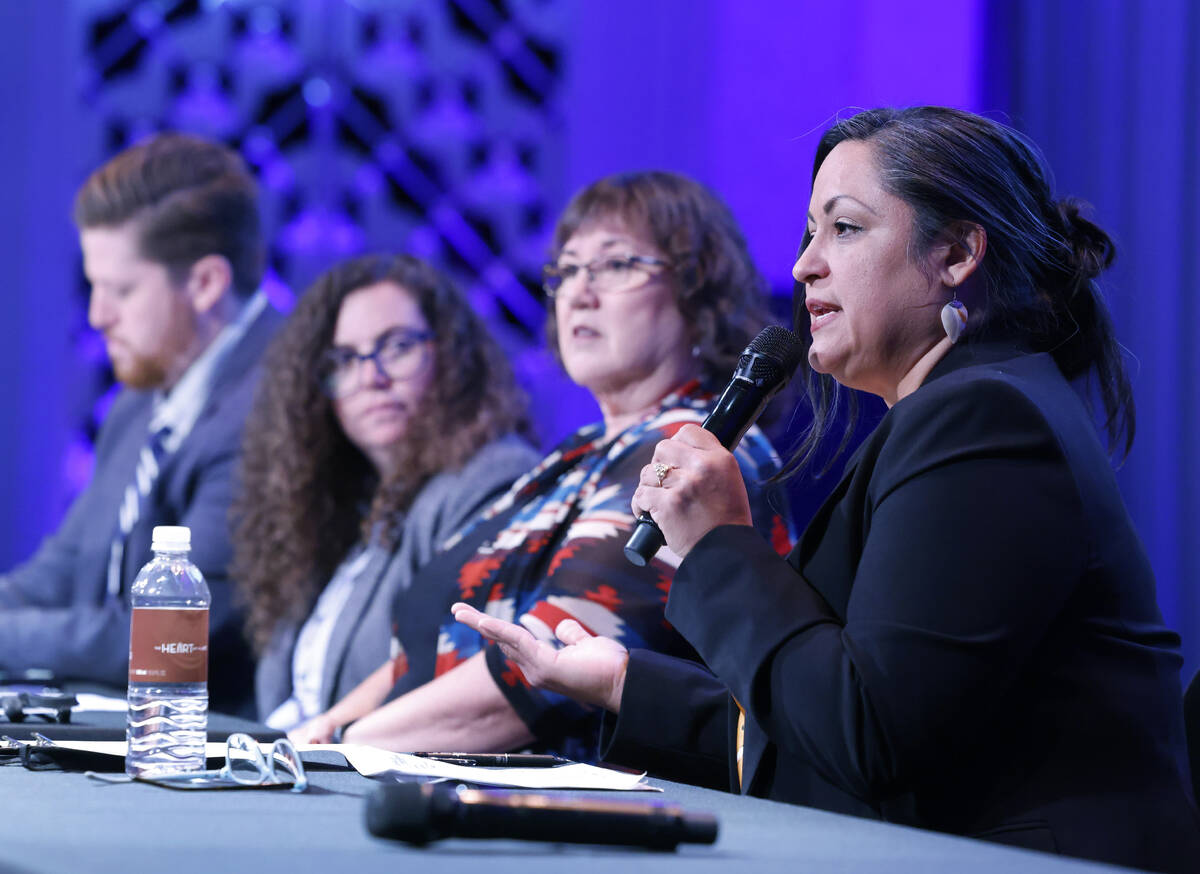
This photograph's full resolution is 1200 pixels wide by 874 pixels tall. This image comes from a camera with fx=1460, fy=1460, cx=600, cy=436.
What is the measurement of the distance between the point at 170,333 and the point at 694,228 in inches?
65.3

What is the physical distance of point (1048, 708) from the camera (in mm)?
1135

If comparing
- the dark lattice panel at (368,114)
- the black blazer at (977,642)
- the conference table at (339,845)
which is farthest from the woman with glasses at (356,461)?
the dark lattice panel at (368,114)

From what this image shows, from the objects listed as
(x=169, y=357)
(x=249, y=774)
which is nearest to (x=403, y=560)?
(x=169, y=357)

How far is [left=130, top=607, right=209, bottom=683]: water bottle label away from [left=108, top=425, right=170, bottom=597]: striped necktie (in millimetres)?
2019

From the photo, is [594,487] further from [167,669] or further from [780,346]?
[167,669]

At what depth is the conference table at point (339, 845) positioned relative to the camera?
777mm

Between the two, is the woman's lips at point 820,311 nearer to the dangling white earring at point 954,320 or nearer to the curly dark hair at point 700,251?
the dangling white earring at point 954,320

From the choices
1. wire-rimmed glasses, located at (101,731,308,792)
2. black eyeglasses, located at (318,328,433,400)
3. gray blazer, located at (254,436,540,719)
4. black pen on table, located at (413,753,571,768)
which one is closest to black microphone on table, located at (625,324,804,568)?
black pen on table, located at (413,753,571,768)

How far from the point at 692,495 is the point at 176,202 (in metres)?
2.51

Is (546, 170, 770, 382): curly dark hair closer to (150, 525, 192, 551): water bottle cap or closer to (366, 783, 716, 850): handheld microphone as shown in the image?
(150, 525, 192, 551): water bottle cap

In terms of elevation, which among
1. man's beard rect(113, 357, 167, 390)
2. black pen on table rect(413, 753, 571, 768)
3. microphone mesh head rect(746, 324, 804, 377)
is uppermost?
microphone mesh head rect(746, 324, 804, 377)

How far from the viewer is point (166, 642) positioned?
1.24m

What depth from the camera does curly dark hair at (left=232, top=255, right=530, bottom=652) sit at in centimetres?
280

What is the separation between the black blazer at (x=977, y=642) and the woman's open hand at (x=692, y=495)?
0.10 ft
